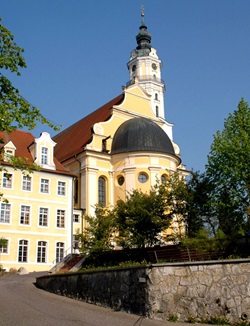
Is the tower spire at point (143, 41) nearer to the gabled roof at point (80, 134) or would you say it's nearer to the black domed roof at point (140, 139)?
the gabled roof at point (80, 134)

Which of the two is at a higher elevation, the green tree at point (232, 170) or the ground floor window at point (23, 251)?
the green tree at point (232, 170)

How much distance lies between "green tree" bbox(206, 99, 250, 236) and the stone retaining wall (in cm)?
1402

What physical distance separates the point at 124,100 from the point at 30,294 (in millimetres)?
32543

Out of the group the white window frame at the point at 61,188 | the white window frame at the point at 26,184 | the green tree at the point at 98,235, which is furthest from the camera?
the white window frame at the point at 61,188

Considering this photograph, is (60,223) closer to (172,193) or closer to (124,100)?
(172,193)

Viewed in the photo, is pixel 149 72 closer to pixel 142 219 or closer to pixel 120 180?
pixel 120 180

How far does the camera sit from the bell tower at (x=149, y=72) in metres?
68.9

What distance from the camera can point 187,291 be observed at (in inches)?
517

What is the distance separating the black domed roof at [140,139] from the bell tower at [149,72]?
24.6 meters

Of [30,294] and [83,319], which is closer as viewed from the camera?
[83,319]

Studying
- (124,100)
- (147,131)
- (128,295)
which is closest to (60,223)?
(147,131)

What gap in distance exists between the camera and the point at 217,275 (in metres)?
13.5

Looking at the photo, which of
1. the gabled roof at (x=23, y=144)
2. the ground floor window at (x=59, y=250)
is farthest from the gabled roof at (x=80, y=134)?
the ground floor window at (x=59, y=250)

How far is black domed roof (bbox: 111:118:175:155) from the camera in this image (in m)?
41.6
